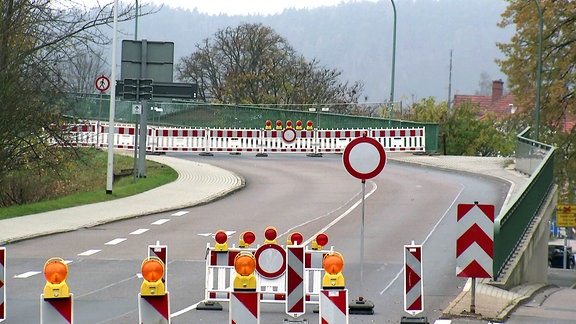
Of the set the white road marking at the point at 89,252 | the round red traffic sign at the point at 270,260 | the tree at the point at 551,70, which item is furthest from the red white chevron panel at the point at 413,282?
the tree at the point at 551,70

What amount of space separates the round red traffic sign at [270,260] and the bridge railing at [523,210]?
4.04 m

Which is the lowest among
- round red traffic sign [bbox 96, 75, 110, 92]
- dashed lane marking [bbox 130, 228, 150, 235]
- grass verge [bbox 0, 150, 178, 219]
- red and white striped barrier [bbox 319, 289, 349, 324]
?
dashed lane marking [bbox 130, 228, 150, 235]

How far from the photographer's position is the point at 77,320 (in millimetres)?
13086

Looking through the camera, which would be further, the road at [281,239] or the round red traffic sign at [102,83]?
the round red traffic sign at [102,83]

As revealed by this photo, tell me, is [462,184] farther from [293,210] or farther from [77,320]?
[77,320]

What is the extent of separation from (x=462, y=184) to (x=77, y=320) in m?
21.8

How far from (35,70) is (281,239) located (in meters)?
10.2

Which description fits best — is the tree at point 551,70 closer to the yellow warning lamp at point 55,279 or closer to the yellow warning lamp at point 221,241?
the yellow warning lamp at point 221,241

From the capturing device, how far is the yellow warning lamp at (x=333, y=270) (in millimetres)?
11609

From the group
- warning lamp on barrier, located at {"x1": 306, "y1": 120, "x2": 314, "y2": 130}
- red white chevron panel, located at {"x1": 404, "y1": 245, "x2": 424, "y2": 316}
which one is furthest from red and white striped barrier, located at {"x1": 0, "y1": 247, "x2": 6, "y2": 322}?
warning lamp on barrier, located at {"x1": 306, "y1": 120, "x2": 314, "y2": 130}

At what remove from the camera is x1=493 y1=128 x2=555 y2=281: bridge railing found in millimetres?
16812

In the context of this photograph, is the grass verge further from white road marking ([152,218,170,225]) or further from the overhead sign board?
the overhead sign board

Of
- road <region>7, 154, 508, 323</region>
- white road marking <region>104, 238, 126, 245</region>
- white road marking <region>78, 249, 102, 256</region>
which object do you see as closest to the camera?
road <region>7, 154, 508, 323</region>

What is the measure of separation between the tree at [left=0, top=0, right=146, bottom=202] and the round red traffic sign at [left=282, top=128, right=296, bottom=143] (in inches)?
703
